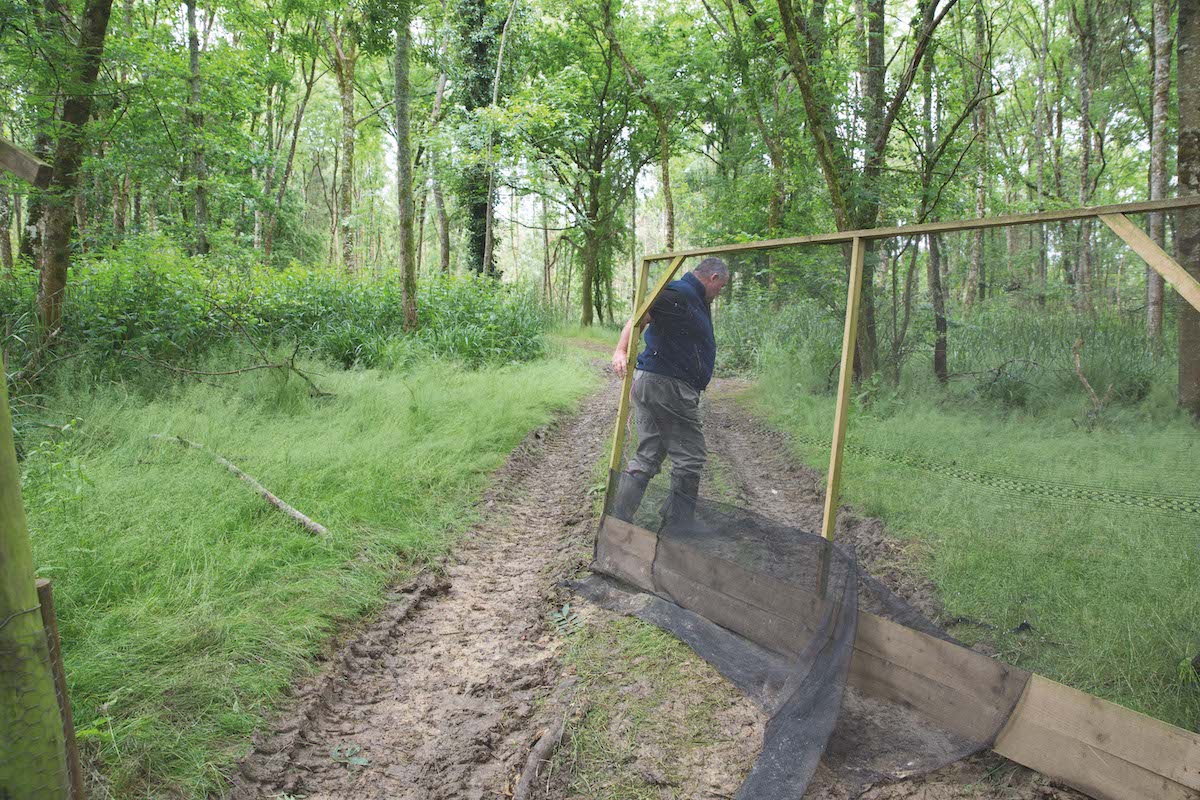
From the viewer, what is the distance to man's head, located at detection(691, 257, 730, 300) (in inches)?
147

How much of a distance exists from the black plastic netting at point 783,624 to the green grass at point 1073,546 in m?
0.37

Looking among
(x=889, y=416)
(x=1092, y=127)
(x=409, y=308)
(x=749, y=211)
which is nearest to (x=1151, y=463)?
(x=889, y=416)

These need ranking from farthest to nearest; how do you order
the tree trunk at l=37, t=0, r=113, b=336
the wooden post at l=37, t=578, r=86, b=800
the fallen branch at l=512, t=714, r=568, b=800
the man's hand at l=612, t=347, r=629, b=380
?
the tree trunk at l=37, t=0, r=113, b=336 < the man's hand at l=612, t=347, r=629, b=380 < the fallen branch at l=512, t=714, r=568, b=800 < the wooden post at l=37, t=578, r=86, b=800

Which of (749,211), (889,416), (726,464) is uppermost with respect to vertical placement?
(749,211)

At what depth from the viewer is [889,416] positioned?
319 centimetres

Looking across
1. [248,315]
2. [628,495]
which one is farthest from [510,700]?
[248,315]

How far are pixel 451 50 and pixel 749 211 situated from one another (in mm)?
8237

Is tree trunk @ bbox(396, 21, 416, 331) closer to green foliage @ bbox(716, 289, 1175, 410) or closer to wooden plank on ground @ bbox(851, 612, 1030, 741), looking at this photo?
green foliage @ bbox(716, 289, 1175, 410)

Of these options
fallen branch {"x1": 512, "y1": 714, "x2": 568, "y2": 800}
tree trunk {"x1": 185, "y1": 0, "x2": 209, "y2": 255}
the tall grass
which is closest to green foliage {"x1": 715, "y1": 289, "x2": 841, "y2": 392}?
the tall grass

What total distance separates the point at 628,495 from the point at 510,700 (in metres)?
1.55

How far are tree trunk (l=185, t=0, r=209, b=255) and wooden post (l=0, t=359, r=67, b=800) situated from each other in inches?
346

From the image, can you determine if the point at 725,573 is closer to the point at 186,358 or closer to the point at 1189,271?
the point at 1189,271

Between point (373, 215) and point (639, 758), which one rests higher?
point (373, 215)

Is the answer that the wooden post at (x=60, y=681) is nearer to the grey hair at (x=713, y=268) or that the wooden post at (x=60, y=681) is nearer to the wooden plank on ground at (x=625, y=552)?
the wooden plank on ground at (x=625, y=552)
